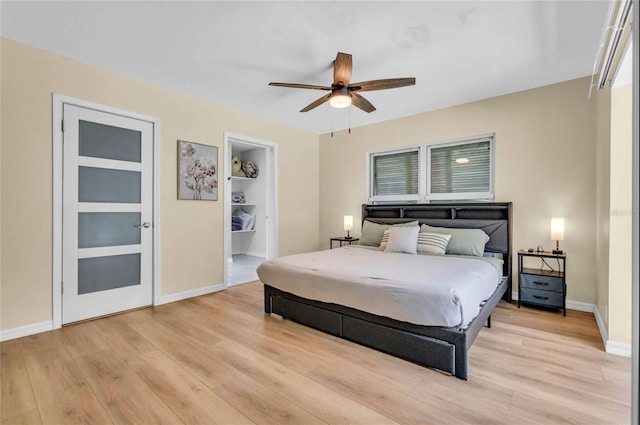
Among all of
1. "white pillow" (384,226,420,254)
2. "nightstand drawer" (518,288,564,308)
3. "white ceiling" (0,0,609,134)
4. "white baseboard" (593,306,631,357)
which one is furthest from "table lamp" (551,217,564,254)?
"white ceiling" (0,0,609,134)

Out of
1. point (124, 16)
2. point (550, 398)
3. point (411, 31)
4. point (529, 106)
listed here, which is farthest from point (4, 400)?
point (529, 106)

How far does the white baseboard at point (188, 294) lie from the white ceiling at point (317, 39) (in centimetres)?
256

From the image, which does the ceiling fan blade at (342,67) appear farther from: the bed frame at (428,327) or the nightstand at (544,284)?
the nightstand at (544,284)

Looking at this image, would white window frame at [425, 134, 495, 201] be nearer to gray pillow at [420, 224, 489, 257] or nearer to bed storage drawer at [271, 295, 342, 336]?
gray pillow at [420, 224, 489, 257]

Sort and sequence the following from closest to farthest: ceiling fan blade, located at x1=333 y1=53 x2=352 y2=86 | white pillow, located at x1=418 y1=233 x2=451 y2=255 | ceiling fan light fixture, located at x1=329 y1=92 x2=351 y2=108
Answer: ceiling fan blade, located at x1=333 y1=53 x2=352 y2=86
ceiling fan light fixture, located at x1=329 y1=92 x2=351 y2=108
white pillow, located at x1=418 y1=233 x2=451 y2=255

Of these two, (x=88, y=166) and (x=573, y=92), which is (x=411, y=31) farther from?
(x=88, y=166)

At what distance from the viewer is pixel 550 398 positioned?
1.75 meters

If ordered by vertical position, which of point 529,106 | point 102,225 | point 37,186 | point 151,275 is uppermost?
point 529,106

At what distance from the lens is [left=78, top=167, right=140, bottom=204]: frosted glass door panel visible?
303 centimetres

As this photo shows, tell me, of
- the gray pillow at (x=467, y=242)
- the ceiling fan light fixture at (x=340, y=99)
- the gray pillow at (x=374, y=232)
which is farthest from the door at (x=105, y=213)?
the gray pillow at (x=467, y=242)

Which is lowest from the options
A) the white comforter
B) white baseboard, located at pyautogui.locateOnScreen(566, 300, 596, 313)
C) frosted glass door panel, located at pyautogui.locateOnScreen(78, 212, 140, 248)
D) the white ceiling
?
white baseboard, located at pyautogui.locateOnScreen(566, 300, 596, 313)

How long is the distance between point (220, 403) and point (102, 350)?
53.2 inches

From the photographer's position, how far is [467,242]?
11.7 feet

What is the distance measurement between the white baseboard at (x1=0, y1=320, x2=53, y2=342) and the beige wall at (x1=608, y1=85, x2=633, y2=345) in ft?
16.0
